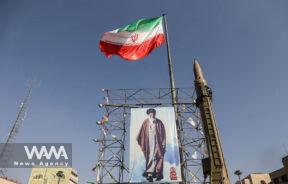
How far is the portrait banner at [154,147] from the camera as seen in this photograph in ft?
76.0

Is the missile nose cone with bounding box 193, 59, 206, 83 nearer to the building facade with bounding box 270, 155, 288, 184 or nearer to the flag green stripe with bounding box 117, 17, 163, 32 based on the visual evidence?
the flag green stripe with bounding box 117, 17, 163, 32

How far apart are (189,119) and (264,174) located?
53428 mm

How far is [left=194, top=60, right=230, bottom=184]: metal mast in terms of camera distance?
18562 millimetres

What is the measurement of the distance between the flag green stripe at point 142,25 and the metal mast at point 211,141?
338 inches

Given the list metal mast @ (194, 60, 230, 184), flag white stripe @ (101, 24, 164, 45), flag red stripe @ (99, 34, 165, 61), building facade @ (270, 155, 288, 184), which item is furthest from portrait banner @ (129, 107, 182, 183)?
building facade @ (270, 155, 288, 184)

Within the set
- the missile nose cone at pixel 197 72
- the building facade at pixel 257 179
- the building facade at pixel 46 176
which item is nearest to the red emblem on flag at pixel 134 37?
the missile nose cone at pixel 197 72

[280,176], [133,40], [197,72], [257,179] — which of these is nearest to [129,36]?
[133,40]

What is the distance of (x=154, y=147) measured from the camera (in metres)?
24.7

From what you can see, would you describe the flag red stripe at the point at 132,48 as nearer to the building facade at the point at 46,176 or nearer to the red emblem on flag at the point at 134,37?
the red emblem on flag at the point at 134,37

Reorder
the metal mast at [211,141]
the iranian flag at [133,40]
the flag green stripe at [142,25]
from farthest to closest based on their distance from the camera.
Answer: the flag green stripe at [142,25]
the iranian flag at [133,40]
the metal mast at [211,141]

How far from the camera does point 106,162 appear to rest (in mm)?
28156

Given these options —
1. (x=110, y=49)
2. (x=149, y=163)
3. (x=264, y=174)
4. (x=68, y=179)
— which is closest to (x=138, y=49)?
(x=110, y=49)

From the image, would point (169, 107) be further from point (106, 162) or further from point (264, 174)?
point (264, 174)

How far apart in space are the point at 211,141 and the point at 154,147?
20.8ft
